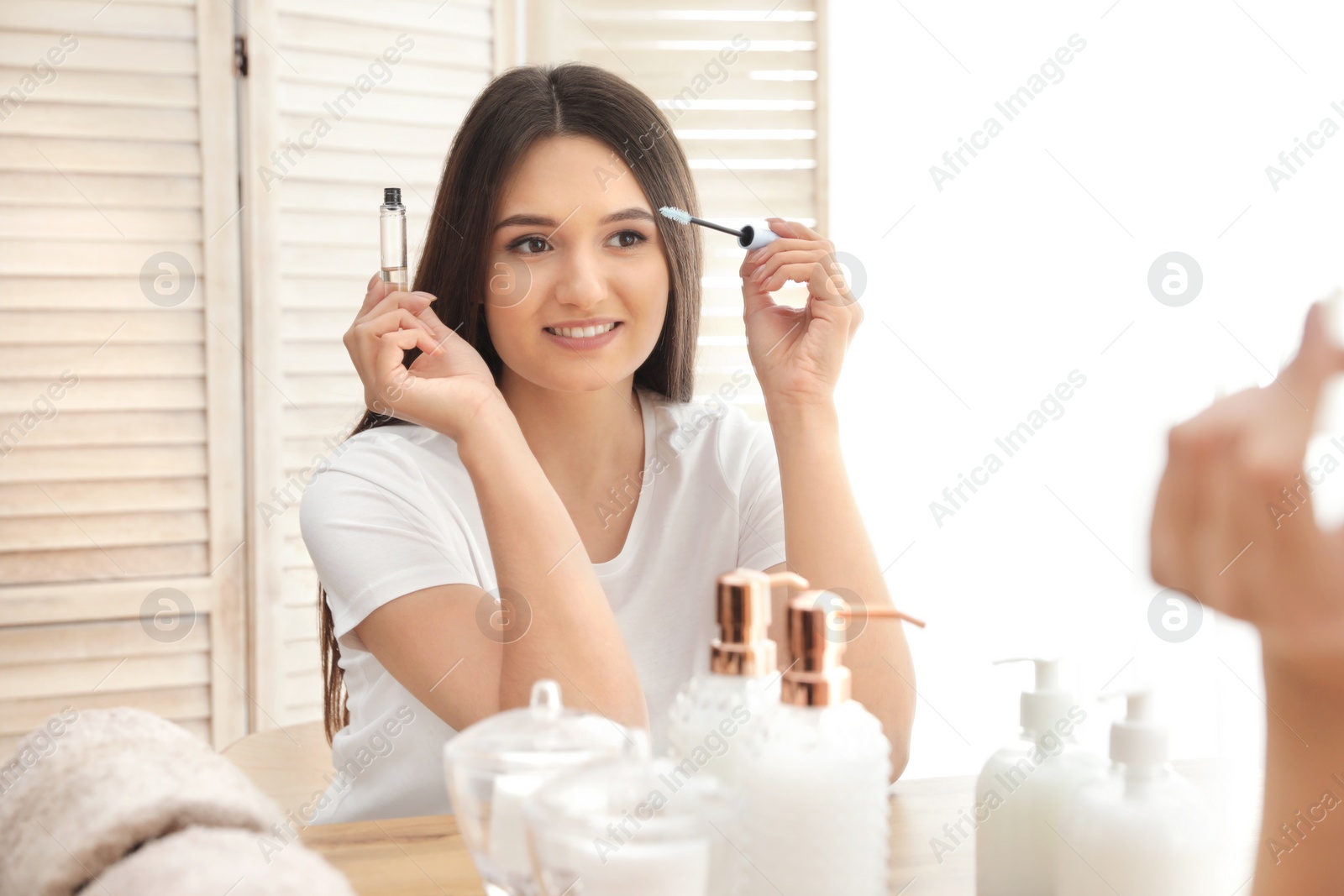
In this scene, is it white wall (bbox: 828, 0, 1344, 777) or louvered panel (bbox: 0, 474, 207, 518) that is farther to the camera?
louvered panel (bbox: 0, 474, 207, 518)

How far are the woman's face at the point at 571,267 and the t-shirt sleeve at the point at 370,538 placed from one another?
7.1 inches

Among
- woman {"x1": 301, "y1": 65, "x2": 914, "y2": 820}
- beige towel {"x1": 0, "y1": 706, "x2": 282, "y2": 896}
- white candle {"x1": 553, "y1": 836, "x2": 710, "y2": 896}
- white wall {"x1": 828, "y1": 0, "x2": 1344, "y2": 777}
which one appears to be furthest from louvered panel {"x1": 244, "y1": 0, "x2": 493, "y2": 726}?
white candle {"x1": 553, "y1": 836, "x2": 710, "y2": 896}

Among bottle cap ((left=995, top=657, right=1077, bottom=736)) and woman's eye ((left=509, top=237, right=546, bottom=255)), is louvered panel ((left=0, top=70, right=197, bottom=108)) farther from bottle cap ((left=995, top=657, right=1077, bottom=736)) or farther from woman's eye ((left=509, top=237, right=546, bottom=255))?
bottle cap ((left=995, top=657, right=1077, bottom=736))

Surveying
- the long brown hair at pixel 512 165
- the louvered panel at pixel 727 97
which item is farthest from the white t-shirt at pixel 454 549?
the louvered panel at pixel 727 97

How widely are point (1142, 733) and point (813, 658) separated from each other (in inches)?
5.8

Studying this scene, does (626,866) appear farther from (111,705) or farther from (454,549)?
(111,705)

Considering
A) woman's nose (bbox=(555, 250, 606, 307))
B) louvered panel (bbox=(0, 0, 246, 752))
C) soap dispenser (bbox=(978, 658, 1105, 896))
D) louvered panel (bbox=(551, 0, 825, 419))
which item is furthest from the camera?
louvered panel (bbox=(551, 0, 825, 419))

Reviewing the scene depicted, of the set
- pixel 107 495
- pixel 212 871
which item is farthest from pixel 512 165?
pixel 107 495

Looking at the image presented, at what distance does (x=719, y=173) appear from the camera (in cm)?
200

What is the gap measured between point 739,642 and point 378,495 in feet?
1.87

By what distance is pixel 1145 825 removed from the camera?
0.49 metres

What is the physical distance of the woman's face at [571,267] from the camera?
1.09 metres

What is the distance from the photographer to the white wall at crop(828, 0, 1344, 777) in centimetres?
138

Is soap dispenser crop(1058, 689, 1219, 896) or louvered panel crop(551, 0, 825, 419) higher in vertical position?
louvered panel crop(551, 0, 825, 419)
